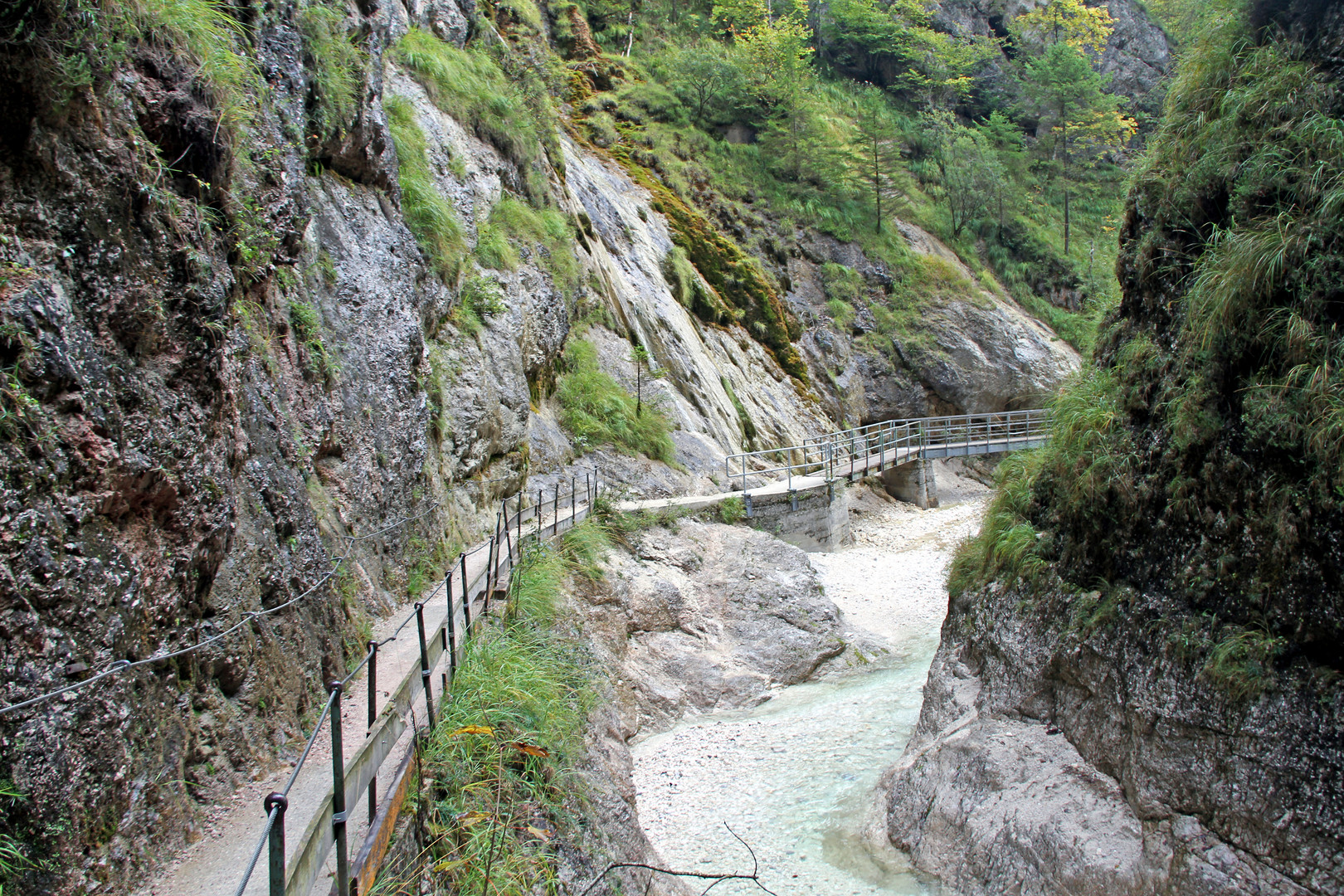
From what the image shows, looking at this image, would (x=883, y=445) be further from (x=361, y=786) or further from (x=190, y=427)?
(x=361, y=786)

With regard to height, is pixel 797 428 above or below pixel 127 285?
below

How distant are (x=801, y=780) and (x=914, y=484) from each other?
16527 millimetres

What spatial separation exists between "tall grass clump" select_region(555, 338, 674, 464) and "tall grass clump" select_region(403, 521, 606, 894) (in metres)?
8.29

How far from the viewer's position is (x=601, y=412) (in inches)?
636

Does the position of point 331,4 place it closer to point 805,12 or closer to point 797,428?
point 797,428

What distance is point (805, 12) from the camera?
36438 mm

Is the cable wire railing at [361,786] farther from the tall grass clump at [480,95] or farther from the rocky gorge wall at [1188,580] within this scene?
the tall grass clump at [480,95]

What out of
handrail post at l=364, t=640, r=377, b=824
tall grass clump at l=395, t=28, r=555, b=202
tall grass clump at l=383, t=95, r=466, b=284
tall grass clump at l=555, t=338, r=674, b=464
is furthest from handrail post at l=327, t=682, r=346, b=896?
tall grass clump at l=395, t=28, r=555, b=202

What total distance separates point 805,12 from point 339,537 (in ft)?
123

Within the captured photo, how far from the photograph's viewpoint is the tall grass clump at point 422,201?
1213cm

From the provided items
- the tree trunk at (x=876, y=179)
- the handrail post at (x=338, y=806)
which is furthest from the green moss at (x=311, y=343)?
the tree trunk at (x=876, y=179)

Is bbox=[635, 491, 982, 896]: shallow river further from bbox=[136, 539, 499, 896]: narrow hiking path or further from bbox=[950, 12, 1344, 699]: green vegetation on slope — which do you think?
bbox=[136, 539, 499, 896]: narrow hiking path

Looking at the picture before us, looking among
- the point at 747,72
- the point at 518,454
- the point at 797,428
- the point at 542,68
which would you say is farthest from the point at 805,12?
the point at 518,454

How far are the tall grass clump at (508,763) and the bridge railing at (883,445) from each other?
1009cm
